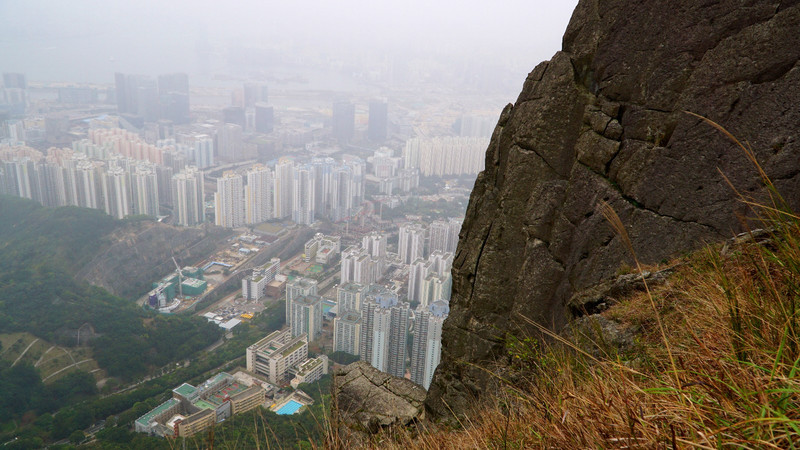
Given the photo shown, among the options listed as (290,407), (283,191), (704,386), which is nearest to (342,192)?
(283,191)

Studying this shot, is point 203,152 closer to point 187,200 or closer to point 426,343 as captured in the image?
point 187,200

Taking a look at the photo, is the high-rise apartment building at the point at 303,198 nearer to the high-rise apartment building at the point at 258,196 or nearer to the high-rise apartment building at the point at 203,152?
the high-rise apartment building at the point at 258,196

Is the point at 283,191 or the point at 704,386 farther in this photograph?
the point at 283,191

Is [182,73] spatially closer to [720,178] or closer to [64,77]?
[64,77]

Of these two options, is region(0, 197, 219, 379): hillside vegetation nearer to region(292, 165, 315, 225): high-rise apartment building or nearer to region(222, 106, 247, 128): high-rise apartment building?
region(292, 165, 315, 225): high-rise apartment building

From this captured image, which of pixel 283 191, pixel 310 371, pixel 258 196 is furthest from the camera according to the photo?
pixel 283 191

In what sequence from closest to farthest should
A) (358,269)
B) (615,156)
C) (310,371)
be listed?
(615,156), (310,371), (358,269)

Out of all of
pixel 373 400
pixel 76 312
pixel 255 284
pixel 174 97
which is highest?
pixel 174 97

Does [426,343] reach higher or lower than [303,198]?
lower
